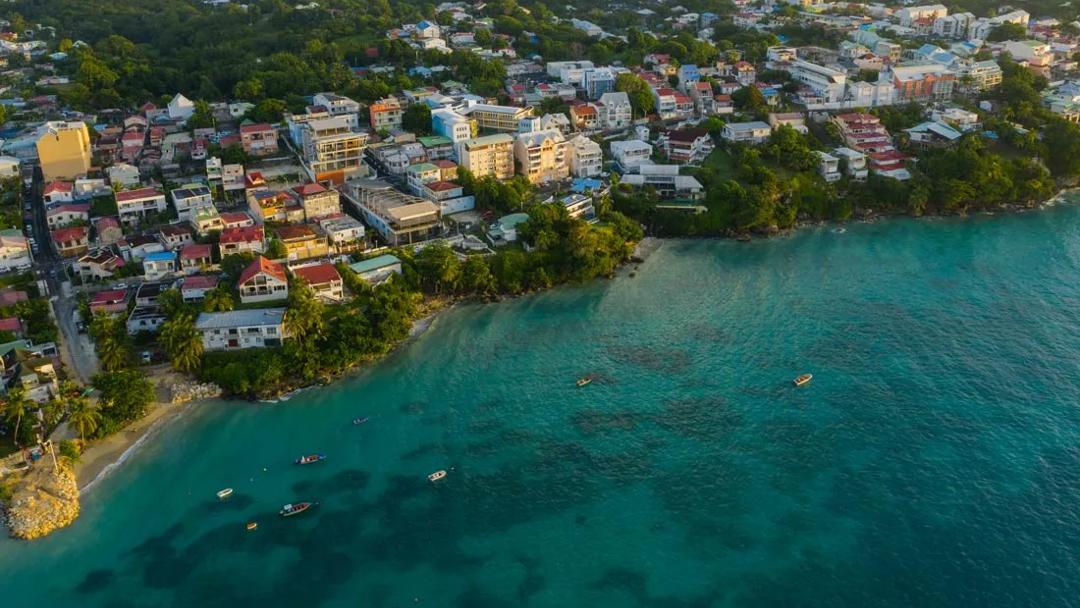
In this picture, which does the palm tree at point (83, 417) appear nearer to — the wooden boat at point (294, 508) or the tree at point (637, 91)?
the wooden boat at point (294, 508)

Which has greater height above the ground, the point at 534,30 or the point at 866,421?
the point at 534,30

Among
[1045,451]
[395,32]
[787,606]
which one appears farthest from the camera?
[395,32]

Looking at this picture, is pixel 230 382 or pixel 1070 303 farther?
pixel 1070 303

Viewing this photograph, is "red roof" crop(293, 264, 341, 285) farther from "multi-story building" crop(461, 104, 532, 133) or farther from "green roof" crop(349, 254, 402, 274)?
"multi-story building" crop(461, 104, 532, 133)

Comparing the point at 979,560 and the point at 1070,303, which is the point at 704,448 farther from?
the point at 1070,303

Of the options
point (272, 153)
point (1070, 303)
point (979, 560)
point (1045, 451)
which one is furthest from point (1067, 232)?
point (272, 153)

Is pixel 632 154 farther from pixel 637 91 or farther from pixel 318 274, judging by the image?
pixel 318 274

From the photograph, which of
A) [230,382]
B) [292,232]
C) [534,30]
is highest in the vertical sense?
[534,30]

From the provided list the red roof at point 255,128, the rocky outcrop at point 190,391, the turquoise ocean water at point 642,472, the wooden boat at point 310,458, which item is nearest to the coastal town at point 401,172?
the rocky outcrop at point 190,391
